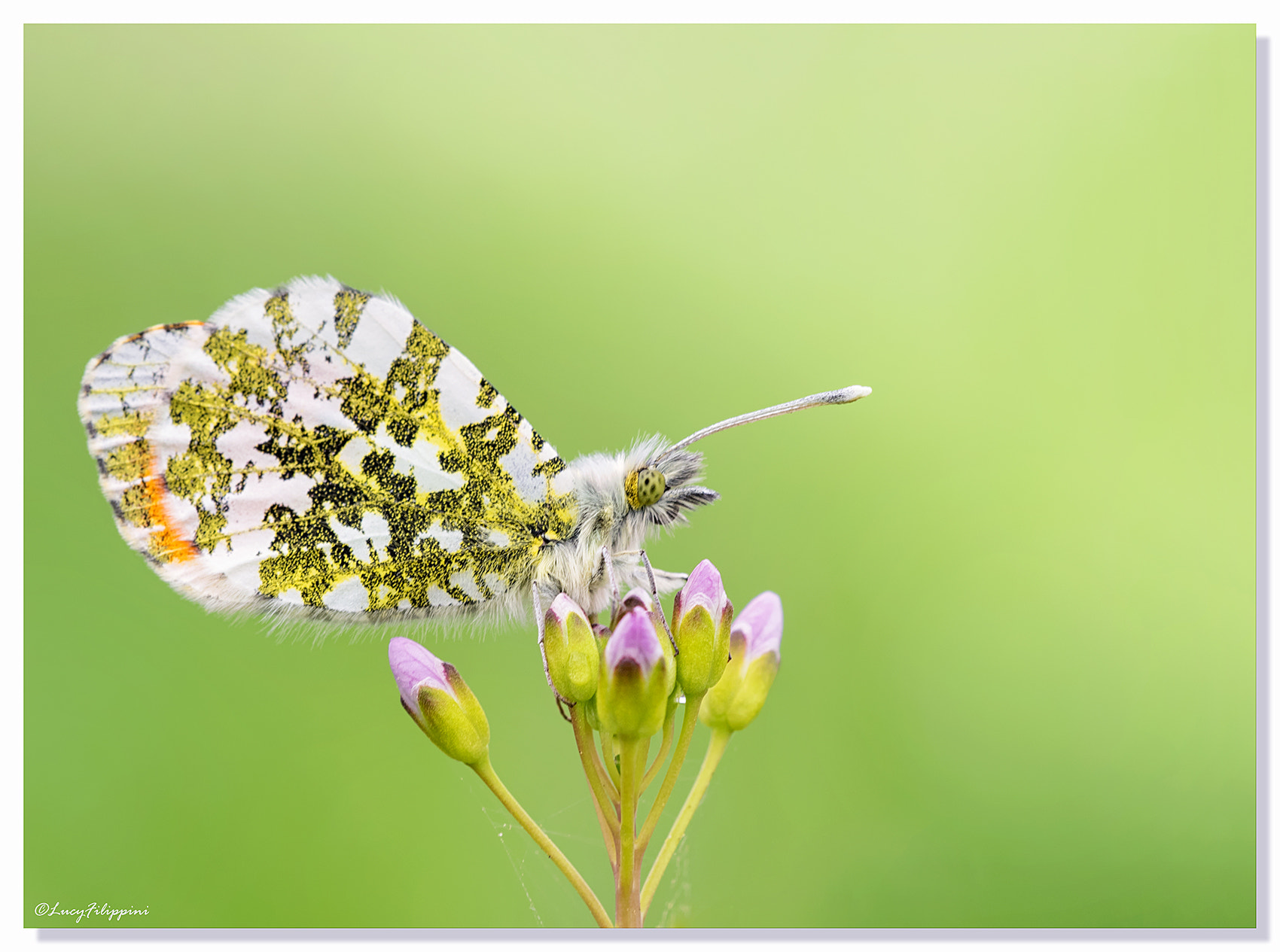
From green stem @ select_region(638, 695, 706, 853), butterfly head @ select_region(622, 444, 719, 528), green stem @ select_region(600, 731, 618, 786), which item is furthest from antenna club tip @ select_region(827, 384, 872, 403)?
green stem @ select_region(600, 731, 618, 786)

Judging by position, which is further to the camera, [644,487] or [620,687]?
[644,487]

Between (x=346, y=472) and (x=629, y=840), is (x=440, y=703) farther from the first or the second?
(x=346, y=472)

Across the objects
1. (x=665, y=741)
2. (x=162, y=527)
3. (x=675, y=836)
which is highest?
(x=162, y=527)

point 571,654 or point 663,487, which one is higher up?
point 663,487

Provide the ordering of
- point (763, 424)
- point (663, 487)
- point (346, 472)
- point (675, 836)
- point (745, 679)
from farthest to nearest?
1. point (763, 424)
2. point (346, 472)
3. point (663, 487)
4. point (745, 679)
5. point (675, 836)

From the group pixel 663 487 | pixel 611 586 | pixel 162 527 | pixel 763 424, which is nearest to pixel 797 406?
pixel 663 487

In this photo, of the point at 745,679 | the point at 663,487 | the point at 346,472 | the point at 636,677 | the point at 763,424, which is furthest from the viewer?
the point at 763,424
